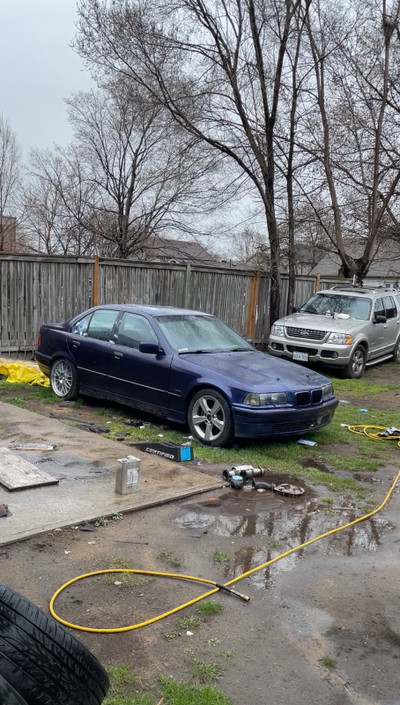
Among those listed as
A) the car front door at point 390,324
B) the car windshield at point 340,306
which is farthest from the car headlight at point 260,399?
the car front door at point 390,324

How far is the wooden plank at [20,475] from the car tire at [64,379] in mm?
3043

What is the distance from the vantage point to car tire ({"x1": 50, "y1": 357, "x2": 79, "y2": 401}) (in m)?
8.79

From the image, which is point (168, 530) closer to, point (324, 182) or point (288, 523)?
point (288, 523)

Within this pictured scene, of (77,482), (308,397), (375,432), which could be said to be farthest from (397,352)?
(77,482)

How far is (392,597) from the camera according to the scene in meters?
3.74

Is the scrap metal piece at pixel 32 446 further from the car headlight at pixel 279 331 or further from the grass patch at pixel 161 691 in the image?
the car headlight at pixel 279 331

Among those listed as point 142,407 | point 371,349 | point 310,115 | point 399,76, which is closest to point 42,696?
point 142,407

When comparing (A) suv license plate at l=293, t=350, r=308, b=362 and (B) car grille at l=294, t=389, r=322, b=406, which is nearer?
(B) car grille at l=294, t=389, r=322, b=406

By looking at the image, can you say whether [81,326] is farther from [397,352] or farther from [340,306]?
[397,352]

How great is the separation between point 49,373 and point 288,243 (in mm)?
8502

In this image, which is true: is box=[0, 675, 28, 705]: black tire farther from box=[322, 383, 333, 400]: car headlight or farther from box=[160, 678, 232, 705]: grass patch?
box=[322, 383, 333, 400]: car headlight

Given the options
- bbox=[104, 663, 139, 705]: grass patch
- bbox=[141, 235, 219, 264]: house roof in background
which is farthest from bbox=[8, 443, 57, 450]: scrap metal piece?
bbox=[141, 235, 219, 264]: house roof in background

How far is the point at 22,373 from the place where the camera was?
10.4 meters

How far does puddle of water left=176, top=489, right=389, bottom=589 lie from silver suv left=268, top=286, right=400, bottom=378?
23.1 ft
